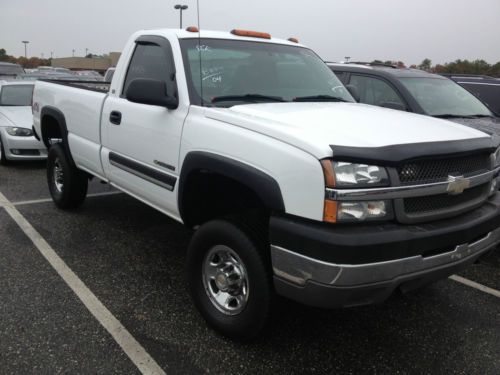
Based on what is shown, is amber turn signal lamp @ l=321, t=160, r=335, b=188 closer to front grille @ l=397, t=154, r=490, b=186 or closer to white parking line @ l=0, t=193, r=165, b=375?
front grille @ l=397, t=154, r=490, b=186

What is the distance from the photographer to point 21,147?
7.89 meters

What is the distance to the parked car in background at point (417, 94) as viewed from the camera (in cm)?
570

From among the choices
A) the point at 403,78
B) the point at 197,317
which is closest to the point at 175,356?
the point at 197,317

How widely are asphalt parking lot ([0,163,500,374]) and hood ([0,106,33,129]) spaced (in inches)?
160

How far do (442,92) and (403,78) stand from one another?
623 mm

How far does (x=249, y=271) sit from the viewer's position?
2.68 m

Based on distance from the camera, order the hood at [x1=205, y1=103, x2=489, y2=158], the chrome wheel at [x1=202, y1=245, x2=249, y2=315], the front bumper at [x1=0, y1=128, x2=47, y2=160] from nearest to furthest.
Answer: the hood at [x1=205, y1=103, x2=489, y2=158], the chrome wheel at [x1=202, y1=245, x2=249, y2=315], the front bumper at [x1=0, y1=128, x2=47, y2=160]

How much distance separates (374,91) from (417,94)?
0.55 m

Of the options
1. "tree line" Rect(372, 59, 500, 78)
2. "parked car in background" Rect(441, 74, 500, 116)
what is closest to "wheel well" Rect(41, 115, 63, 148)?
"parked car in background" Rect(441, 74, 500, 116)

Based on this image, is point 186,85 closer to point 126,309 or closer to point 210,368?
point 126,309

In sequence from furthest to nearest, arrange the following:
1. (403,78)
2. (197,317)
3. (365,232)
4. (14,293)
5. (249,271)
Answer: (403,78) < (14,293) < (197,317) < (249,271) < (365,232)

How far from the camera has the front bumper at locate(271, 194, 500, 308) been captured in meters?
2.27

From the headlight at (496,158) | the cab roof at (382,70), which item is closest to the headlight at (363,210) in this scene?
the headlight at (496,158)

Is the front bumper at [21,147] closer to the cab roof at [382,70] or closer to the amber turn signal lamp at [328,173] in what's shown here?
the cab roof at [382,70]
